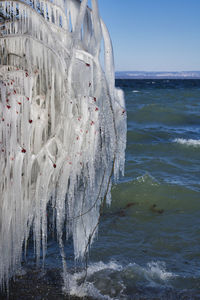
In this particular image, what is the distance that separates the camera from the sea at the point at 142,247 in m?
4.27

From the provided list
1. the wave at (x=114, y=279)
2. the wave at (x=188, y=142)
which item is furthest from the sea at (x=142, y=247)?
the wave at (x=188, y=142)

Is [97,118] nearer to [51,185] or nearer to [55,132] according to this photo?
[55,132]

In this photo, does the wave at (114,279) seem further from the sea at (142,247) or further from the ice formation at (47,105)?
the ice formation at (47,105)

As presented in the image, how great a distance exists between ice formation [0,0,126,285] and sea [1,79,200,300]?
1971mm

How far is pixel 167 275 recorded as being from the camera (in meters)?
4.84

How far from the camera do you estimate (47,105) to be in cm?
239

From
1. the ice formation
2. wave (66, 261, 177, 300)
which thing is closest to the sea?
wave (66, 261, 177, 300)

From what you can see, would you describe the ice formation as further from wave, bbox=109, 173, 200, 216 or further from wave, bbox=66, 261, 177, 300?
wave, bbox=109, 173, 200, 216

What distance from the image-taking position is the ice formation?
2283 millimetres

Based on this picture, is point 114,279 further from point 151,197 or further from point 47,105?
point 151,197

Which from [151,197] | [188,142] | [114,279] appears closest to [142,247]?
[114,279]

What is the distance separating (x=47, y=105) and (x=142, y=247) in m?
4.05

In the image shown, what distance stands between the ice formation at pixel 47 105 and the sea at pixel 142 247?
1.97m

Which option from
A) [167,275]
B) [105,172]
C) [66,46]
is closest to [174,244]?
[167,275]
